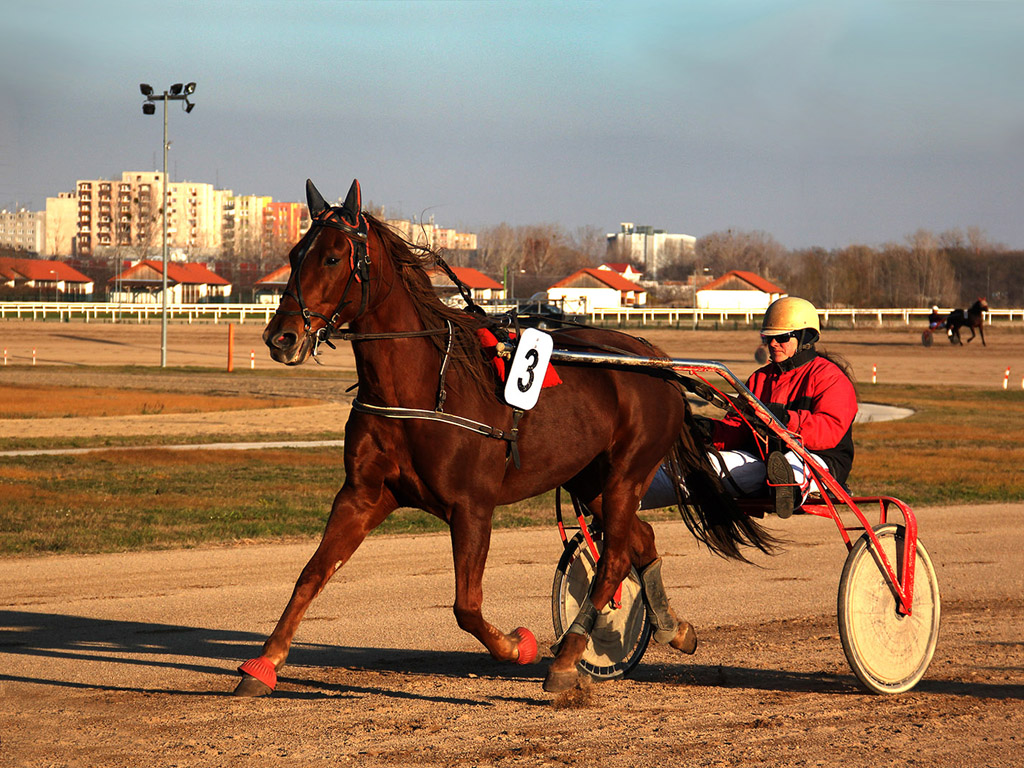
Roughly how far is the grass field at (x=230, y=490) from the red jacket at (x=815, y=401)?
463 cm

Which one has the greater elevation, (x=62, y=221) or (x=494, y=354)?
(x=62, y=221)

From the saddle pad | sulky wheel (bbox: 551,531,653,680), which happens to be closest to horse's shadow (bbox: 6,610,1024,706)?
sulky wheel (bbox: 551,531,653,680)

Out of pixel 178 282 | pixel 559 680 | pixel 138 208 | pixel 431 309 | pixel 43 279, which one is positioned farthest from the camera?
pixel 138 208

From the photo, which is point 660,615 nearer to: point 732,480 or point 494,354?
point 732,480

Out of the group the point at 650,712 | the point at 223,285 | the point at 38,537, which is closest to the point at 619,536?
the point at 650,712

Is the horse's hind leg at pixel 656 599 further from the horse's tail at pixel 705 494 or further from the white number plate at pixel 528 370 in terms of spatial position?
the white number plate at pixel 528 370

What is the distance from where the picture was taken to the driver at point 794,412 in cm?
533

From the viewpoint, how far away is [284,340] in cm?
408

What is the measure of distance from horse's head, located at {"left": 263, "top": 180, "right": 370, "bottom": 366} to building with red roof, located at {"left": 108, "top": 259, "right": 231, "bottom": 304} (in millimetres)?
77648

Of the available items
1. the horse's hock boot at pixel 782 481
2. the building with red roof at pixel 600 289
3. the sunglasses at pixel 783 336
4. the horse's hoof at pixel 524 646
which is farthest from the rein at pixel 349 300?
the building with red roof at pixel 600 289

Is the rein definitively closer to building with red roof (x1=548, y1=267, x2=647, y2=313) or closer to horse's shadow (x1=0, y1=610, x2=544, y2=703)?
horse's shadow (x1=0, y1=610, x2=544, y2=703)

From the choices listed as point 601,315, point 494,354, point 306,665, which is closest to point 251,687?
point 306,665

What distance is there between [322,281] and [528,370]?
3.01ft

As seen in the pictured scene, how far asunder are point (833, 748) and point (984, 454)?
40.3 ft
